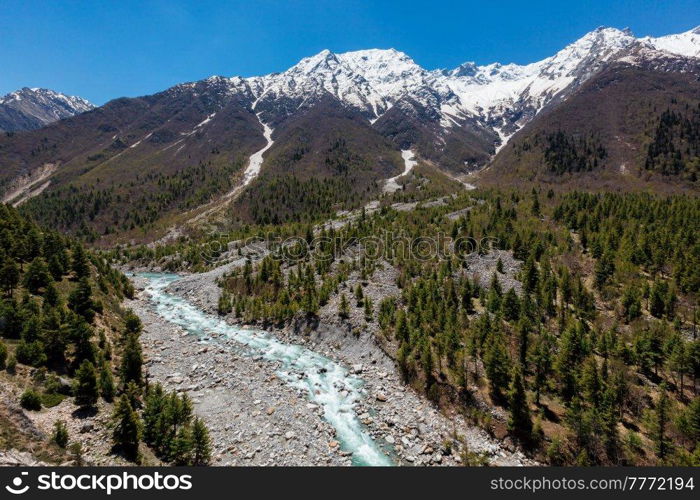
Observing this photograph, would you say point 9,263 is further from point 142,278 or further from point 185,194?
point 185,194

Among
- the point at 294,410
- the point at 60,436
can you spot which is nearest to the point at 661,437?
the point at 294,410

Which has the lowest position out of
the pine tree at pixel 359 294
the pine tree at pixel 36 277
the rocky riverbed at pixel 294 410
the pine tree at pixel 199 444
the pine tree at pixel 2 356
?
the rocky riverbed at pixel 294 410

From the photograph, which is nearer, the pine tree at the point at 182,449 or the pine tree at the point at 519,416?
the pine tree at the point at 182,449

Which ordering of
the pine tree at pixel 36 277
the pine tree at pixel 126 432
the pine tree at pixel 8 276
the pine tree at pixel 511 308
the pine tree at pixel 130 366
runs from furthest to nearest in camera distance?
the pine tree at pixel 511 308
the pine tree at pixel 36 277
the pine tree at pixel 8 276
the pine tree at pixel 130 366
the pine tree at pixel 126 432

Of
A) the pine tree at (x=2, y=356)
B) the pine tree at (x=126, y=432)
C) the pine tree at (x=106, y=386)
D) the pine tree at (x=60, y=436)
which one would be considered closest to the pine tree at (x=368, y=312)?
the pine tree at (x=106, y=386)

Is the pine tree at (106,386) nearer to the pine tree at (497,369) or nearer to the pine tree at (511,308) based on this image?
the pine tree at (497,369)

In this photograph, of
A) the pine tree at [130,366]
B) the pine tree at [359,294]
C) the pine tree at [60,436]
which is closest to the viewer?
the pine tree at [60,436]

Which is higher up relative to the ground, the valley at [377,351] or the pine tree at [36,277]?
the pine tree at [36,277]

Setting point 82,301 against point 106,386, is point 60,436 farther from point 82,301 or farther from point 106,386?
point 82,301

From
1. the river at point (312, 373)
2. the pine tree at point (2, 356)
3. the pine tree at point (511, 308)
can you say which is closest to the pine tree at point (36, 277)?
the pine tree at point (2, 356)

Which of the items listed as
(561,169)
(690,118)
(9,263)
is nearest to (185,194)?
(9,263)
